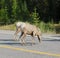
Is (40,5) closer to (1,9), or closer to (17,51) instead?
(1,9)

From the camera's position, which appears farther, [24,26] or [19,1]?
[19,1]

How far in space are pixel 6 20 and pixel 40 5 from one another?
25.1ft

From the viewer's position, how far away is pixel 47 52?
15766 mm

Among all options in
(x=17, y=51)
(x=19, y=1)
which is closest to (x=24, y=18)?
(x=19, y=1)

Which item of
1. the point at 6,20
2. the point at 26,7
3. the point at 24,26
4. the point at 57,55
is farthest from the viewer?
the point at 26,7

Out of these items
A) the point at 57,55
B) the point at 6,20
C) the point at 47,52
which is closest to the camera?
the point at 57,55

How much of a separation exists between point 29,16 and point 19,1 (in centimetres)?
341

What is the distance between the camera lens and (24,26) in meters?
19.3

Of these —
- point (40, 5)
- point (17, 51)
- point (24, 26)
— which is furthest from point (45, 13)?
point (17, 51)

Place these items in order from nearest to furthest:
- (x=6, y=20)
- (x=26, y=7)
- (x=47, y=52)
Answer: (x=47, y=52) < (x=6, y=20) < (x=26, y=7)

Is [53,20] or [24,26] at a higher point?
[24,26]

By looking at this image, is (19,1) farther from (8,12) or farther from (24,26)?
(24,26)

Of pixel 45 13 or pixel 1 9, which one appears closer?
pixel 1 9

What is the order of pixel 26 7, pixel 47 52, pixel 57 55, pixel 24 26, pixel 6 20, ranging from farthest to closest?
pixel 26 7 → pixel 6 20 → pixel 24 26 → pixel 47 52 → pixel 57 55
